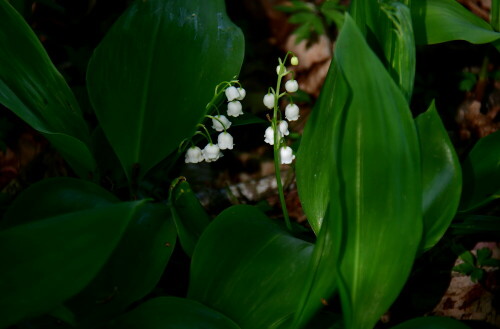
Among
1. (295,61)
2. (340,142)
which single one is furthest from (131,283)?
(295,61)

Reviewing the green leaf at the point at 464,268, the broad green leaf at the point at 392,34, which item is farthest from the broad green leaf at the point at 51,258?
the green leaf at the point at 464,268

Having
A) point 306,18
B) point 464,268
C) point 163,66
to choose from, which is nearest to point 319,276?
Answer: point 163,66

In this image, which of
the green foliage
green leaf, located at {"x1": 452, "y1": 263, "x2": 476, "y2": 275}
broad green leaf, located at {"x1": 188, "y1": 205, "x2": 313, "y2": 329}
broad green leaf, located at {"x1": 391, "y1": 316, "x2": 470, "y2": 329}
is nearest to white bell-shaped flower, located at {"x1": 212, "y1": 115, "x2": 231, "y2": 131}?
broad green leaf, located at {"x1": 188, "y1": 205, "x2": 313, "y2": 329}

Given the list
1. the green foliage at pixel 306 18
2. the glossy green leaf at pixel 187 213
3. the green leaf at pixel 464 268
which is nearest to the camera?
the glossy green leaf at pixel 187 213

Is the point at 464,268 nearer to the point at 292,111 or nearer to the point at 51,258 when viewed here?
the point at 292,111

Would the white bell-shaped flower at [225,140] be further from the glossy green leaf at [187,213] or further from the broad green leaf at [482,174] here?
the broad green leaf at [482,174]

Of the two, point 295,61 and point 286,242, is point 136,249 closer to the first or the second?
point 286,242
